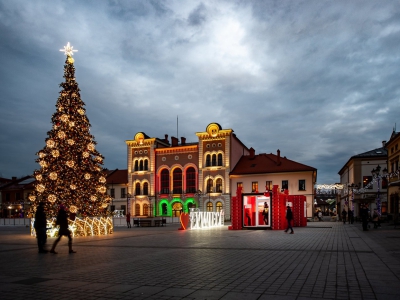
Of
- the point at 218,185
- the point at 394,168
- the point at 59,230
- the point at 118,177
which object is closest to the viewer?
the point at 59,230

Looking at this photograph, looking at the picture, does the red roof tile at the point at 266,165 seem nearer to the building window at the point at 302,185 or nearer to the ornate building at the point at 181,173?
the ornate building at the point at 181,173

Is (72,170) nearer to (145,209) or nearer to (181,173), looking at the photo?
(181,173)

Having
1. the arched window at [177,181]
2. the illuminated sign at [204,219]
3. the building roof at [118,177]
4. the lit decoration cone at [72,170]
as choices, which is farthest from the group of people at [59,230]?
the building roof at [118,177]

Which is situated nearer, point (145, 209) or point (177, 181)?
point (177, 181)

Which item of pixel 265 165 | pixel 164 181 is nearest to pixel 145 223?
pixel 164 181

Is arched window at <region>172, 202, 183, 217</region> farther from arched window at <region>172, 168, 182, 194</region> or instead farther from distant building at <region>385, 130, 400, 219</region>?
distant building at <region>385, 130, 400, 219</region>

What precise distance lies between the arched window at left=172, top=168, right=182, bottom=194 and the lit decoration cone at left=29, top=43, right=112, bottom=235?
1549 inches

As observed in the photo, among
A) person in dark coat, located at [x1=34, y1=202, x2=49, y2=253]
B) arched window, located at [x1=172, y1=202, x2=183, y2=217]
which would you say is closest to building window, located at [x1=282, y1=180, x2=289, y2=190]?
arched window, located at [x1=172, y1=202, x2=183, y2=217]

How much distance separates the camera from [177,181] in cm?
6425

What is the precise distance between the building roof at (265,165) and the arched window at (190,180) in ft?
21.8

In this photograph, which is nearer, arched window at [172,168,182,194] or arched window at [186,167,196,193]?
arched window at [186,167,196,193]

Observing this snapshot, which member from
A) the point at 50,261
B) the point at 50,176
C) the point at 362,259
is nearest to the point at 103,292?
the point at 50,261

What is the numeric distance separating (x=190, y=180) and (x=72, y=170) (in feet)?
135

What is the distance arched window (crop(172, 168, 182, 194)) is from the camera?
63.7 meters
